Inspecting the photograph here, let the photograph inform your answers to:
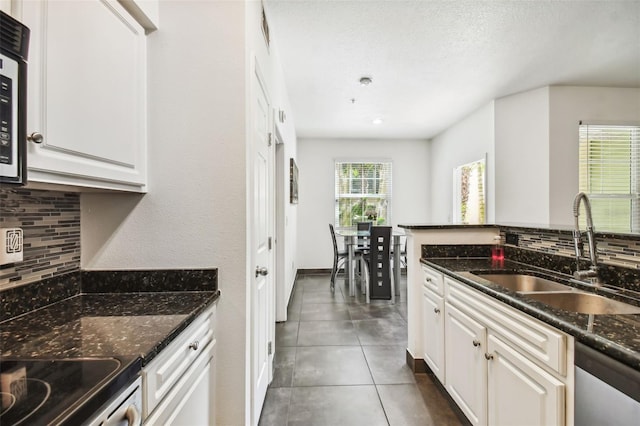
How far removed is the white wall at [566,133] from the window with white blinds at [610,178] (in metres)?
0.16

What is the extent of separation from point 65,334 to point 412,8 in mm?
2671

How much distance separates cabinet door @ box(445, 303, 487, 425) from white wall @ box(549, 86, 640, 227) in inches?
112

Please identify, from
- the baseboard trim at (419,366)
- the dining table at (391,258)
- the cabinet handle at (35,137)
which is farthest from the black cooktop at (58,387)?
the dining table at (391,258)

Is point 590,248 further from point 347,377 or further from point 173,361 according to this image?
point 173,361

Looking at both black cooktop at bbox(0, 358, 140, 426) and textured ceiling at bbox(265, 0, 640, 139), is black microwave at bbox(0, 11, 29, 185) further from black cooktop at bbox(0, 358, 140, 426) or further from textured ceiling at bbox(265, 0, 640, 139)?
textured ceiling at bbox(265, 0, 640, 139)

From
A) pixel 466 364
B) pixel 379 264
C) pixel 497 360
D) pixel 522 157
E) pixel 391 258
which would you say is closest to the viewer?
pixel 497 360

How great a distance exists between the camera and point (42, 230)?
1.16 metres

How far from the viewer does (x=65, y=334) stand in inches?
35.6

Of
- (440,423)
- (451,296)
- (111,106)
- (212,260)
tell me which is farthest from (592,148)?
(111,106)

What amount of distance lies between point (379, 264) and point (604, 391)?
318cm

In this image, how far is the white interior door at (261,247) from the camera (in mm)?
1579

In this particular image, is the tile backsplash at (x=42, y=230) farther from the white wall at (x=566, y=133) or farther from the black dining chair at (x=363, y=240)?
the white wall at (x=566, y=133)

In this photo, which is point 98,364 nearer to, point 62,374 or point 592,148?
point 62,374

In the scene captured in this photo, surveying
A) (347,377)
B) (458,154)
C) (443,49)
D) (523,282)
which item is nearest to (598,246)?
(523,282)
